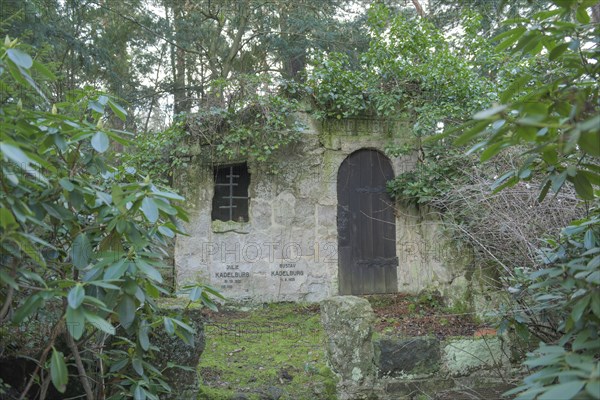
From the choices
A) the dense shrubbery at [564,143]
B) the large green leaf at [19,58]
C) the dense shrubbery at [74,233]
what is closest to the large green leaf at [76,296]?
the dense shrubbery at [74,233]

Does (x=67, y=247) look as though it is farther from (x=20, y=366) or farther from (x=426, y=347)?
(x=426, y=347)

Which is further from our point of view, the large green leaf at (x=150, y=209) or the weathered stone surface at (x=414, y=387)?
the weathered stone surface at (x=414, y=387)

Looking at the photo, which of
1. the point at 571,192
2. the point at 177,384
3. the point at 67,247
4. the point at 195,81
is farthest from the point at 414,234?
the point at 195,81

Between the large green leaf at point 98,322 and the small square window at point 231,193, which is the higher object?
the small square window at point 231,193

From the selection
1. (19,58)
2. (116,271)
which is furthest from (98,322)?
(19,58)

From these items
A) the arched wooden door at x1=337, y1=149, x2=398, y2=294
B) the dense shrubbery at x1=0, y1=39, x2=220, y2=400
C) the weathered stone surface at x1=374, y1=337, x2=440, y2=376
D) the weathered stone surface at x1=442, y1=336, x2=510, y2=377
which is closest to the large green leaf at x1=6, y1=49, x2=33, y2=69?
the dense shrubbery at x1=0, y1=39, x2=220, y2=400

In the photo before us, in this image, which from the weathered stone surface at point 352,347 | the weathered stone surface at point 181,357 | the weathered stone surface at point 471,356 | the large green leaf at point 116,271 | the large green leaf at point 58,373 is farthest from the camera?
the weathered stone surface at point 471,356

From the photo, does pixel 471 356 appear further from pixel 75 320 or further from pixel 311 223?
pixel 311 223

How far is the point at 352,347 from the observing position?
11.9ft

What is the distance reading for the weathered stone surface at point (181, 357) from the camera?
3.02 m

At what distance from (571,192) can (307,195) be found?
359 centimetres

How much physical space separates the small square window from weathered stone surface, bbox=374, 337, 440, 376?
362 centimetres

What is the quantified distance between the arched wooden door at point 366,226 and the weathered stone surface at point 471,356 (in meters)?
3.10

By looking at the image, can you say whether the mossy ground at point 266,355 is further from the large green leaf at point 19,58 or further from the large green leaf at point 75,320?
the large green leaf at point 19,58
